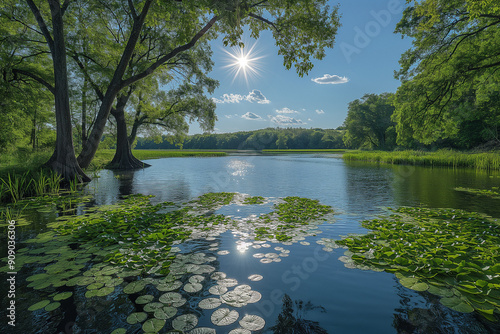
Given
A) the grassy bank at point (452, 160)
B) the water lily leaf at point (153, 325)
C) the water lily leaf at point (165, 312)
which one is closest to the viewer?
the water lily leaf at point (153, 325)

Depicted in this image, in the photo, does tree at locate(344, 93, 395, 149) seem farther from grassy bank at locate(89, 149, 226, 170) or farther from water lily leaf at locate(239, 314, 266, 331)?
water lily leaf at locate(239, 314, 266, 331)

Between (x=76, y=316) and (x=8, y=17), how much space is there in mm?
20767

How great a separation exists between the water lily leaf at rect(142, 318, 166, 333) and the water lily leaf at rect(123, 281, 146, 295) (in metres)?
0.76

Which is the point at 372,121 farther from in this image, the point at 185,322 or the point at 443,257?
the point at 185,322

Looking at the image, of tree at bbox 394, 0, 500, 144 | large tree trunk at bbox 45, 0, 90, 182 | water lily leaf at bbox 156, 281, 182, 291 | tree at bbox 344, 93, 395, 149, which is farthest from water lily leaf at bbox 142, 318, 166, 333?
tree at bbox 344, 93, 395, 149

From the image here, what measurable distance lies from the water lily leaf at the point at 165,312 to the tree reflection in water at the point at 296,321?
3.97 ft

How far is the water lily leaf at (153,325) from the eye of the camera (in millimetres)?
2449

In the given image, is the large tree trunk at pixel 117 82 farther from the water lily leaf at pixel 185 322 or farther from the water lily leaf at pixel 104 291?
the water lily leaf at pixel 185 322

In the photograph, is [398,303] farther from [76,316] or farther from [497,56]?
[497,56]

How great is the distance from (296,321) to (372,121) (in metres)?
77.4

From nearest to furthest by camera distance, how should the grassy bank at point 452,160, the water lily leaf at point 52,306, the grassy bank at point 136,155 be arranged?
1. the water lily leaf at point 52,306
2. the grassy bank at point 452,160
3. the grassy bank at point 136,155

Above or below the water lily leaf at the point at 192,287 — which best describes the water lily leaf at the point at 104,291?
above

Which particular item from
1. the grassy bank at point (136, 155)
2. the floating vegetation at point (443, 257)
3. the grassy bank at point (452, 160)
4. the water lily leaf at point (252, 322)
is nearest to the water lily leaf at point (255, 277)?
the water lily leaf at point (252, 322)

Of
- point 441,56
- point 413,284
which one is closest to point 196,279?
point 413,284
